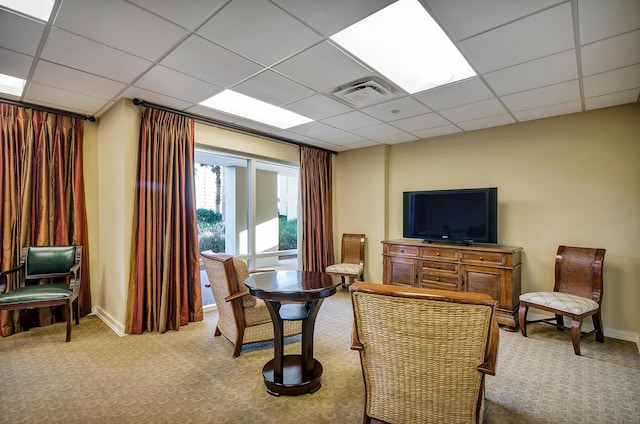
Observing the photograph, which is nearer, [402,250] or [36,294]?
[36,294]

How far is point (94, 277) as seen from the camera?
4.16m

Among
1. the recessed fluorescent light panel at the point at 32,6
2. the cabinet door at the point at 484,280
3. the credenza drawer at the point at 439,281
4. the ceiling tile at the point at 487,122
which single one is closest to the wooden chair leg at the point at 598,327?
the cabinet door at the point at 484,280

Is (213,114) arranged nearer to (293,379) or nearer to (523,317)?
(293,379)

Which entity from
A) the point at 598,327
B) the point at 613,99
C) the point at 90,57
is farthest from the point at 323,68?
the point at 598,327

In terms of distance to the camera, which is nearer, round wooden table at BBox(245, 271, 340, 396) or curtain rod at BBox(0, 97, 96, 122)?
round wooden table at BBox(245, 271, 340, 396)

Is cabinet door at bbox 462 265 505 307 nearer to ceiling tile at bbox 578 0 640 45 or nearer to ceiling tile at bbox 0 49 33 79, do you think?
ceiling tile at bbox 578 0 640 45

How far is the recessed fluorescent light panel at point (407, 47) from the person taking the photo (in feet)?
6.97

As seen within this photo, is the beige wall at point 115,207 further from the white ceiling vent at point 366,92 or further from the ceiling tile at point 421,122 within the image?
the ceiling tile at point 421,122

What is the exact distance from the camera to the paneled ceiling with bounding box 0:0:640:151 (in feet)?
6.26

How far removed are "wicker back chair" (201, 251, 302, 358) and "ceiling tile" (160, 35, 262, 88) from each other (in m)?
1.62

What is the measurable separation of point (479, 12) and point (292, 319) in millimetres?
2483

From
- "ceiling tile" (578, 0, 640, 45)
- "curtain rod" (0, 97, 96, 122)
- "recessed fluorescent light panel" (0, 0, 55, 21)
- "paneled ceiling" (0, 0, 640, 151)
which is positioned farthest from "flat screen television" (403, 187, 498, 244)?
"curtain rod" (0, 97, 96, 122)

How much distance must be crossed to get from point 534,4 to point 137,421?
11.5 feet

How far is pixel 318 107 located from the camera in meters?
3.57
